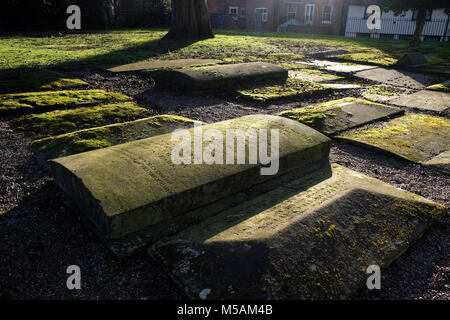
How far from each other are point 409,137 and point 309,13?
2643cm

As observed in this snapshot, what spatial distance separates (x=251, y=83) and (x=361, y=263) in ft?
14.5

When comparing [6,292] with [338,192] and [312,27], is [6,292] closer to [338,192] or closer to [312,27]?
[338,192]

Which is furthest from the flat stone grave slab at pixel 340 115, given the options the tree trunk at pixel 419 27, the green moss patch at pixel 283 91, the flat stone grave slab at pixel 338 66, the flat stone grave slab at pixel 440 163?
the tree trunk at pixel 419 27

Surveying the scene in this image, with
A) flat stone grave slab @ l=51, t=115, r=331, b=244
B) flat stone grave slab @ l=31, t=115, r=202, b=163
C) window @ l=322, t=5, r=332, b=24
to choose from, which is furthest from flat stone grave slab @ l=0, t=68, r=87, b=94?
window @ l=322, t=5, r=332, b=24

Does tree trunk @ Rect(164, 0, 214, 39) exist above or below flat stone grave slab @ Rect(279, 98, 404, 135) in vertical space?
above

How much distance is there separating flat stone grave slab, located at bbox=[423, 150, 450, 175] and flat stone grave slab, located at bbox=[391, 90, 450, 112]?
72.5 inches

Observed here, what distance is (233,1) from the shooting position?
31.2 meters

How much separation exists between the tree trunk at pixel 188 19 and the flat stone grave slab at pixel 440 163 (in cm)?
1066

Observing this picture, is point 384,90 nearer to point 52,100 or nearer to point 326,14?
point 52,100

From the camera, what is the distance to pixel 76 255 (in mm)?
1775

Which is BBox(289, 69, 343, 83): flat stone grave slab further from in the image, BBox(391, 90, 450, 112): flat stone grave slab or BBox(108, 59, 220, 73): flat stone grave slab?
BBox(108, 59, 220, 73): flat stone grave slab

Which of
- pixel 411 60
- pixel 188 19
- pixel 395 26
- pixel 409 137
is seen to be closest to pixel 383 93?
pixel 409 137

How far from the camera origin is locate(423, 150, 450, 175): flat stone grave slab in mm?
2895

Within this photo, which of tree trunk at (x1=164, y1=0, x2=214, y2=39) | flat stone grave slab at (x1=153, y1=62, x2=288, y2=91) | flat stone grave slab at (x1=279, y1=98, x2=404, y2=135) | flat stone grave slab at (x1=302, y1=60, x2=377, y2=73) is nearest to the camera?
flat stone grave slab at (x1=279, y1=98, x2=404, y2=135)
